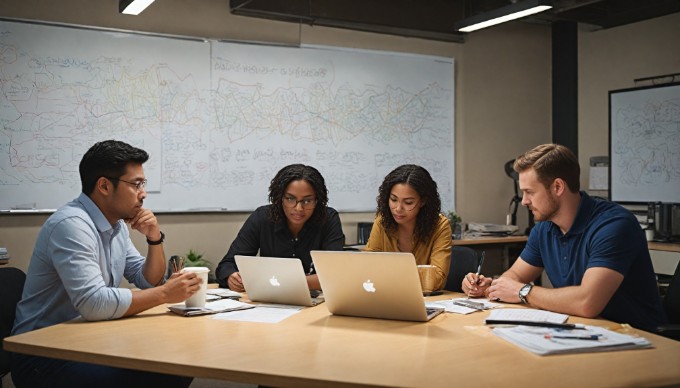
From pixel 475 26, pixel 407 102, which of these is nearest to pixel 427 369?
pixel 475 26

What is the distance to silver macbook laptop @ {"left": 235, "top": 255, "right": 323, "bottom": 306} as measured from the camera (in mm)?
2551

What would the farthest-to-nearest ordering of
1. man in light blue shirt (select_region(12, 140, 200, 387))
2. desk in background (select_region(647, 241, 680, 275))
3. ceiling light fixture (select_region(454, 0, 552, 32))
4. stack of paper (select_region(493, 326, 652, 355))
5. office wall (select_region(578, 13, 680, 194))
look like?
1. office wall (select_region(578, 13, 680, 194))
2. desk in background (select_region(647, 241, 680, 275))
3. ceiling light fixture (select_region(454, 0, 552, 32))
4. man in light blue shirt (select_region(12, 140, 200, 387))
5. stack of paper (select_region(493, 326, 652, 355))

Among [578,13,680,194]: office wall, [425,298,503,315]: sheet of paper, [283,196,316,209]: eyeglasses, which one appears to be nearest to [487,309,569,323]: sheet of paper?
[425,298,503,315]: sheet of paper

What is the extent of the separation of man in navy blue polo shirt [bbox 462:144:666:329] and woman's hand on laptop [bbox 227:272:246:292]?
3.10 feet

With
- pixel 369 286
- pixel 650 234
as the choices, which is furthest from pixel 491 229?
pixel 369 286

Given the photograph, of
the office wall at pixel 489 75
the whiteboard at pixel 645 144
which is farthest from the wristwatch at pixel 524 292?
the whiteboard at pixel 645 144

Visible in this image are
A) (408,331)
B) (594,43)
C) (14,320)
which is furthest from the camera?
(594,43)

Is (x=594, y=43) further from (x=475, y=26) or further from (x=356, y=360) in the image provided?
(x=356, y=360)

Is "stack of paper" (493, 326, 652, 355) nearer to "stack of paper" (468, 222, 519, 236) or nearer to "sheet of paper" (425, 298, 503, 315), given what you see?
"sheet of paper" (425, 298, 503, 315)

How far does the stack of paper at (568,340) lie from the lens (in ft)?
6.24

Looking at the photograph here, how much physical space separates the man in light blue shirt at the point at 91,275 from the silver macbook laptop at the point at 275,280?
10.1 inches

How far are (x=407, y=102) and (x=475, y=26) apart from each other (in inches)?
43.8

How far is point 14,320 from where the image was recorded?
2531 mm

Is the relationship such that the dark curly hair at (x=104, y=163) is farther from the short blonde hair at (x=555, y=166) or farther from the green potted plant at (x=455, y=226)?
the green potted plant at (x=455, y=226)
